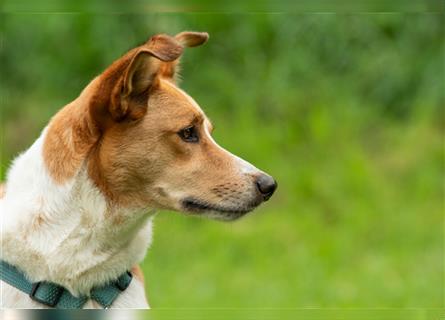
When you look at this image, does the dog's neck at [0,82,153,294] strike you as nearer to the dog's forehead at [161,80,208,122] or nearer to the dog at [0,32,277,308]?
the dog at [0,32,277,308]

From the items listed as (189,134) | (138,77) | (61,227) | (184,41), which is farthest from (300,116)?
(61,227)

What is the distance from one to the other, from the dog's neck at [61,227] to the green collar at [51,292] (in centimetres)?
2

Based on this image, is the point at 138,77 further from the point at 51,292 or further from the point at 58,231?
the point at 51,292

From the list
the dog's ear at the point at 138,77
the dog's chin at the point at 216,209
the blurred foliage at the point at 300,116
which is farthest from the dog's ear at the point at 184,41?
the blurred foliage at the point at 300,116

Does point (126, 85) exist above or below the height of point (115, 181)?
above

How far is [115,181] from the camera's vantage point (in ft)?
12.9

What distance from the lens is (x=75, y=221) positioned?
3.85 metres

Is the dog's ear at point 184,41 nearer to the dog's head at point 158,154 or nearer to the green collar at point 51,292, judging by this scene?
the dog's head at point 158,154

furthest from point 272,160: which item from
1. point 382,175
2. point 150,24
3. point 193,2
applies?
point 193,2

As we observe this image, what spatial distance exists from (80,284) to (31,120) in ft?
16.0

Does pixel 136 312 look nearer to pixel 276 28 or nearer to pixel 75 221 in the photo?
pixel 75 221

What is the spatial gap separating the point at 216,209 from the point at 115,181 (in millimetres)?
389

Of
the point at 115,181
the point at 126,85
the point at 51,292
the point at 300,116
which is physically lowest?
the point at 300,116

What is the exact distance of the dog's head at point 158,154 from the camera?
392 centimetres
